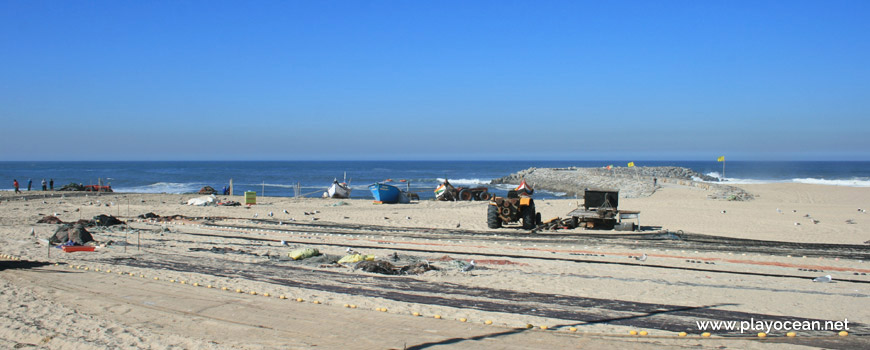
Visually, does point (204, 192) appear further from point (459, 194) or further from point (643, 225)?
point (643, 225)

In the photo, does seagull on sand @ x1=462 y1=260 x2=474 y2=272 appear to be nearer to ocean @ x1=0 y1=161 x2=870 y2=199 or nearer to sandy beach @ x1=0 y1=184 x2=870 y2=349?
sandy beach @ x1=0 y1=184 x2=870 y2=349

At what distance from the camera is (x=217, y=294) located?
9773mm

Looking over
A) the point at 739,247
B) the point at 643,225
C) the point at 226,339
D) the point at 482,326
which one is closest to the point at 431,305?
the point at 482,326

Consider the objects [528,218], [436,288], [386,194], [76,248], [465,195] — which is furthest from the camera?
[465,195]

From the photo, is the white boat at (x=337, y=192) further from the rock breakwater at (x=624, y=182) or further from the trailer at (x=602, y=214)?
the trailer at (x=602, y=214)

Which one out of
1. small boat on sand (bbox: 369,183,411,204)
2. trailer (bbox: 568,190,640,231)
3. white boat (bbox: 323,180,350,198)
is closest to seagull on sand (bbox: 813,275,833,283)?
trailer (bbox: 568,190,640,231)

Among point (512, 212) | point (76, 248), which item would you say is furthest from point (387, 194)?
point (76, 248)

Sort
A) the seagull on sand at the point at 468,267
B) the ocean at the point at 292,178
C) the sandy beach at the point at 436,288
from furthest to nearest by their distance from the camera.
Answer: the ocean at the point at 292,178
the seagull on sand at the point at 468,267
the sandy beach at the point at 436,288

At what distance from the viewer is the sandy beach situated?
24.4 ft

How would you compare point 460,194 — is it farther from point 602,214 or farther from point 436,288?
point 436,288

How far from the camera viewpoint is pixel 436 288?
416 inches

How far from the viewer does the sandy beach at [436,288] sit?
7.45 metres

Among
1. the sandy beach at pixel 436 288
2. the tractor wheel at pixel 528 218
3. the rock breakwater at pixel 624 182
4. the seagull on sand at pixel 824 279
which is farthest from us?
the rock breakwater at pixel 624 182

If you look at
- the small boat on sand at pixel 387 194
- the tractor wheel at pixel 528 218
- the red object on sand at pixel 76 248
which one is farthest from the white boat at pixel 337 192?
the red object on sand at pixel 76 248
